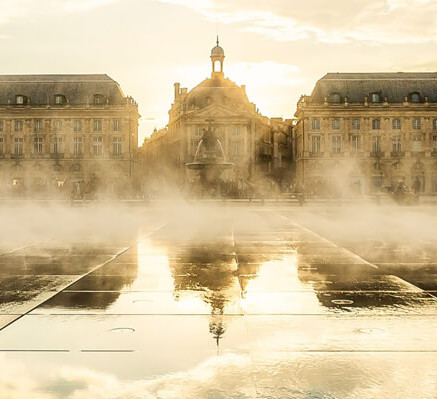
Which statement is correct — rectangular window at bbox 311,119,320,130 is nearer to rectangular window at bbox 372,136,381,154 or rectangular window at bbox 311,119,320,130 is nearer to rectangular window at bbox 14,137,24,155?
rectangular window at bbox 372,136,381,154

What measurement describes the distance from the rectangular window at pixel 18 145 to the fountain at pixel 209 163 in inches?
2021

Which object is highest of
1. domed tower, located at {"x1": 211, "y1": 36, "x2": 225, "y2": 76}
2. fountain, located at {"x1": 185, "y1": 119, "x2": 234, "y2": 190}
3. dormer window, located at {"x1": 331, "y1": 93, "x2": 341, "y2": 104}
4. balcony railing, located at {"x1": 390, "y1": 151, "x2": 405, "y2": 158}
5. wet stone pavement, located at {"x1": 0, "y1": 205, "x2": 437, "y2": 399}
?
domed tower, located at {"x1": 211, "y1": 36, "x2": 225, "y2": 76}

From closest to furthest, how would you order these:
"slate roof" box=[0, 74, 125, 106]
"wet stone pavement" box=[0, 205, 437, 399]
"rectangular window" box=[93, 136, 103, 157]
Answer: "wet stone pavement" box=[0, 205, 437, 399], "slate roof" box=[0, 74, 125, 106], "rectangular window" box=[93, 136, 103, 157]

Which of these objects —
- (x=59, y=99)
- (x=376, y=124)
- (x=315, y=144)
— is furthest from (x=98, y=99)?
(x=376, y=124)

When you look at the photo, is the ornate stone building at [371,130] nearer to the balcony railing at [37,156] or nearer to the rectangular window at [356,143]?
the rectangular window at [356,143]

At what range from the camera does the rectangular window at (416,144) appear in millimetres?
91000

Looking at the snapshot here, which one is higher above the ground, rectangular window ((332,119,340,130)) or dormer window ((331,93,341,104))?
dormer window ((331,93,341,104))

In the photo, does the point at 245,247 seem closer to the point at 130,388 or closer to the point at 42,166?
the point at 130,388

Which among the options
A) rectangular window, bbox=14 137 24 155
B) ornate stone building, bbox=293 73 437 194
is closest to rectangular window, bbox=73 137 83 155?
rectangular window, bbox=14 137 24 155

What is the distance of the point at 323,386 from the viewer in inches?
188

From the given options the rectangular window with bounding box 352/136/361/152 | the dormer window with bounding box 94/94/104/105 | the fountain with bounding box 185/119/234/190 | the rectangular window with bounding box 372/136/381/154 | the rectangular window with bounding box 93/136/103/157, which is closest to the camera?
the fountain with bounding box 185/119/234/190

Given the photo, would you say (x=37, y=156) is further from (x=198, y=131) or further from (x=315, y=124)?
(x=315, y=124)

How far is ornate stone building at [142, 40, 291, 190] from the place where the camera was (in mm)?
98938

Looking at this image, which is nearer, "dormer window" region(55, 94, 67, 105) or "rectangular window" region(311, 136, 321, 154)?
"rectangular window" region(311, 136, 321, 154)
